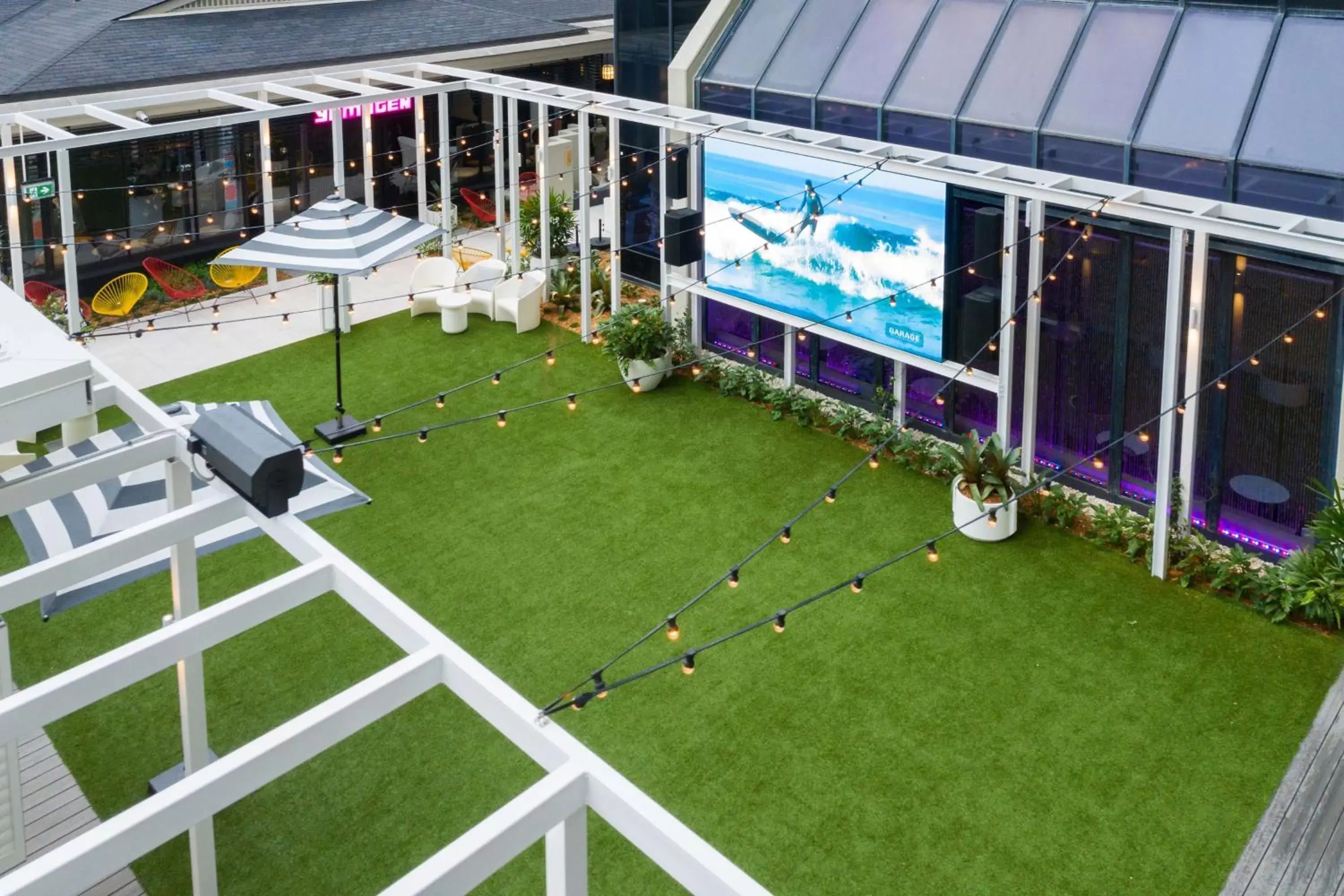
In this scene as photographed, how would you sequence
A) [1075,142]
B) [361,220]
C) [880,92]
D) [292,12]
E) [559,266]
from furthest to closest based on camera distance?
[292,12] → [559,266] → [880,92] → [361,220] → [1075,142]

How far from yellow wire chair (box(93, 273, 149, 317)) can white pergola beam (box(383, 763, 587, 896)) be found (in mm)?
13577

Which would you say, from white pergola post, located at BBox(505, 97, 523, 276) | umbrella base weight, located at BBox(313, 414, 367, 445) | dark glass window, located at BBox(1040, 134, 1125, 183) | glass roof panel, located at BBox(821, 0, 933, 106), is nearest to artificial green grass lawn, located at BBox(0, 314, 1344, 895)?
umbrella base weight, located at BBox(313, 414, 367, 445)

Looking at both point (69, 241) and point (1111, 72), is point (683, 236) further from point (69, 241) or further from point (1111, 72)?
point (69, 241)

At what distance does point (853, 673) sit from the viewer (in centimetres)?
923

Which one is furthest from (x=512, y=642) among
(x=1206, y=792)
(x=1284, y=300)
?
(x=1284, y=300)

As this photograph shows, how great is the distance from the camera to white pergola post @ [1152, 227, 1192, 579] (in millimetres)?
9883

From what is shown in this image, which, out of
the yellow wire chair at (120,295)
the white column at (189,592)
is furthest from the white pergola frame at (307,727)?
the yellow wire chair at (120,295)

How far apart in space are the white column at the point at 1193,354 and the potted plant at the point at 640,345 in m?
5.72

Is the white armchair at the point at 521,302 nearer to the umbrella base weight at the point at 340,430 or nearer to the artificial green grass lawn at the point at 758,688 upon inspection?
the umbrella base weight at the point at 340,430

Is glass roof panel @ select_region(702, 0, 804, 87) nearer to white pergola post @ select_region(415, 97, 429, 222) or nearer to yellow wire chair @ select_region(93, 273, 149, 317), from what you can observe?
white pergola post @ select_region(415, 97, 429, 222)

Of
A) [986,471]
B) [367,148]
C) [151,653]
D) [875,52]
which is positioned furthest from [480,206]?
[151,653]

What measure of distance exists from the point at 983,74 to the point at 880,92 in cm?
118

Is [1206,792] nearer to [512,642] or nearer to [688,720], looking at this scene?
[688,720]

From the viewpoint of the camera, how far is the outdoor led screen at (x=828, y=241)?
38.8 ft
